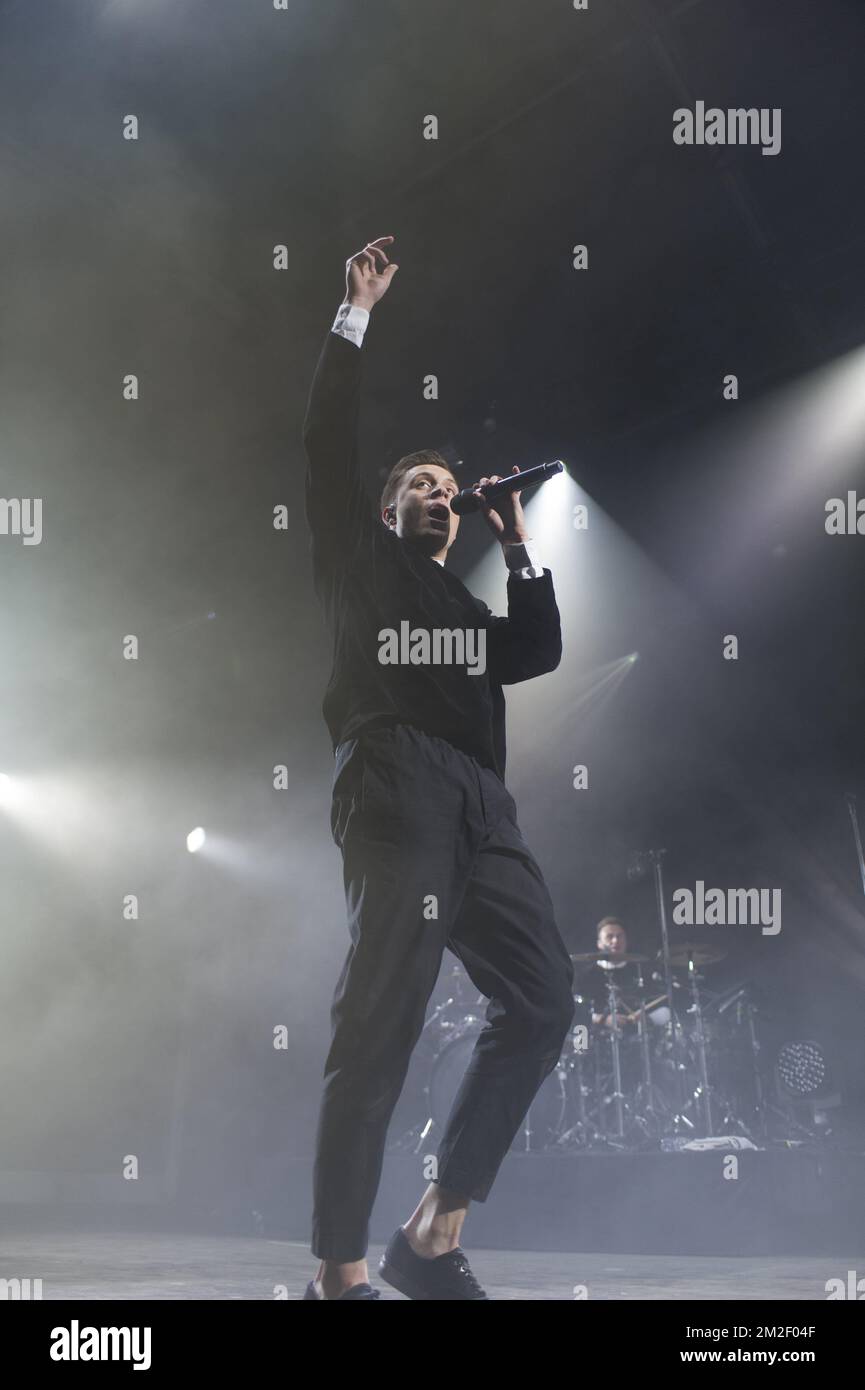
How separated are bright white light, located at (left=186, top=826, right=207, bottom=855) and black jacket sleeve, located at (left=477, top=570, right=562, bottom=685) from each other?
4.49m

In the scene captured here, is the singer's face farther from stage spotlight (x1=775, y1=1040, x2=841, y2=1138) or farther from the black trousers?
stage spotlight (x1=775, y1=1040, x2=841, y2=1138)

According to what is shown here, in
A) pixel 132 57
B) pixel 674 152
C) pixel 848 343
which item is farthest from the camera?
pixel 848 343

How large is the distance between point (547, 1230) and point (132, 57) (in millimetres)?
4804

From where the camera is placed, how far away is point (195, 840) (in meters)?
6.28

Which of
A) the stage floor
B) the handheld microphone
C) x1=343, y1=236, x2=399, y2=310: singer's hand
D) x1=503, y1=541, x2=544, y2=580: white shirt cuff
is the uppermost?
x1=343, y1=236, x2=399, y2=310: singer's hand

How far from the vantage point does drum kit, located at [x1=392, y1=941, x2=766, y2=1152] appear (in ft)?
16.1

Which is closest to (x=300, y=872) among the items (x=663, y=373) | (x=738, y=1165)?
(x=738, y=1165)

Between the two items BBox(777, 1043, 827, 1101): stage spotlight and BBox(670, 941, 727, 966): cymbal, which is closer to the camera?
BBox(777, 1043, 827, 1101): stage spotlight

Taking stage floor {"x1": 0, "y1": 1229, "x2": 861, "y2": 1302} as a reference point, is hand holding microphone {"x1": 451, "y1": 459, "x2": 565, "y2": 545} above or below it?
above

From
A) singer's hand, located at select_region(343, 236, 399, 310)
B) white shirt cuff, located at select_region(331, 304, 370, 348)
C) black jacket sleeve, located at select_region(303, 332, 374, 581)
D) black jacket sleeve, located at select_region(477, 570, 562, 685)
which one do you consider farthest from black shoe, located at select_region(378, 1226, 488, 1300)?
singer's hand, located at select_region(343, 236, 399, 310)

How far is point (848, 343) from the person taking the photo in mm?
4602

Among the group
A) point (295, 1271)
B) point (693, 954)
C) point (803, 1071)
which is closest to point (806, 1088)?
point (803, 1071)

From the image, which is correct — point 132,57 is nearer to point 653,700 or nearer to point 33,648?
point 33,648

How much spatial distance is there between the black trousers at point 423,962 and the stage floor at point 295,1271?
1.07ft
